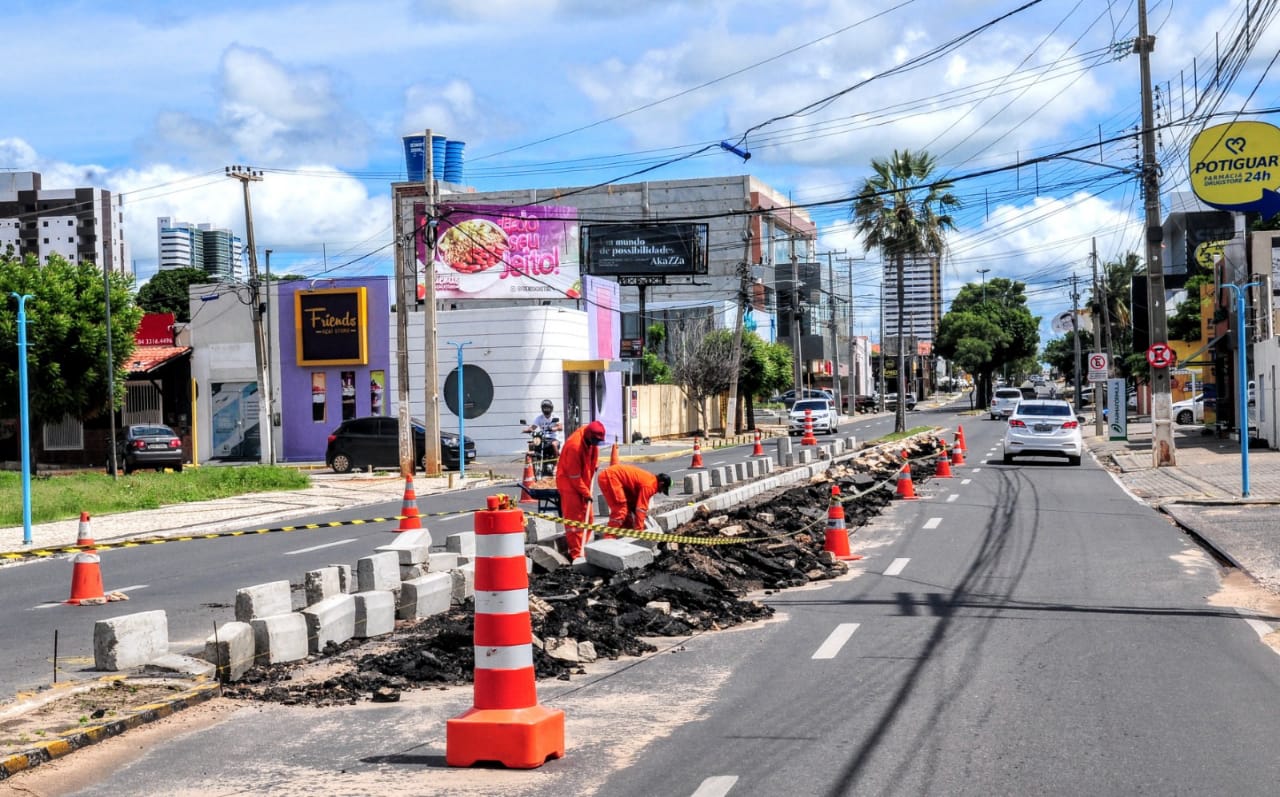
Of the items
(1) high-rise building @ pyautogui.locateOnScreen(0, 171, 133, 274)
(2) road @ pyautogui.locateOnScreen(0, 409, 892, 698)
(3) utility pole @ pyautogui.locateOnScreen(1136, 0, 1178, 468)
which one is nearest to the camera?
(2) road @ pyautogui.locateOnScreen(0, 409, 892, 698)

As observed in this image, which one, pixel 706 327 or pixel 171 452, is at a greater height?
pixel 706 327

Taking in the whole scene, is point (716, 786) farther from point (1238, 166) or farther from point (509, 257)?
point (509, 257)

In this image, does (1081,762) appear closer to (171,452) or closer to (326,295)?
(171,452)

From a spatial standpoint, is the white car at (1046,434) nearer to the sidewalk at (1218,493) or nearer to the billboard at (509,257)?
the sidewalk at (1218,493)

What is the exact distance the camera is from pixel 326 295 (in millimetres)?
45344

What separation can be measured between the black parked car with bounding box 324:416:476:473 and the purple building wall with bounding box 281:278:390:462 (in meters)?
8.07

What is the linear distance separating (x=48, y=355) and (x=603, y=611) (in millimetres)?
35546

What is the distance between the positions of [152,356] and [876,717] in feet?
143

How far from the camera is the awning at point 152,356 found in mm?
45125

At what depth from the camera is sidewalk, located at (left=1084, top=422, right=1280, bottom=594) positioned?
15172 millimetres

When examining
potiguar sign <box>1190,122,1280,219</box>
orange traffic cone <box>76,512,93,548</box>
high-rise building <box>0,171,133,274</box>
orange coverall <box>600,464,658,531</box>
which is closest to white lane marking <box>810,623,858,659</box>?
orange coverall <box>600,464,658,531</box>

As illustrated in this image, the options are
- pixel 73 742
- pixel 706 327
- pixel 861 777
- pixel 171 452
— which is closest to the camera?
pixel 861 777

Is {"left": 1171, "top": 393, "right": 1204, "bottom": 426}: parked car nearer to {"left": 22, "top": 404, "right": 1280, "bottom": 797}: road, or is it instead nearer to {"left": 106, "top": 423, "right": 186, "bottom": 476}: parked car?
{"left": 106, "top": 423, "right": 186, "bottom": 476}: parked car

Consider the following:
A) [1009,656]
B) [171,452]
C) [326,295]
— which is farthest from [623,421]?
[1009,656]
